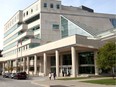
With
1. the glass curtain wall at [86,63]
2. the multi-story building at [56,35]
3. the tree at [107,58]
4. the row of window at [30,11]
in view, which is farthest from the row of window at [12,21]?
the tree at [107,58]

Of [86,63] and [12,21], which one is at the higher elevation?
[12,21]

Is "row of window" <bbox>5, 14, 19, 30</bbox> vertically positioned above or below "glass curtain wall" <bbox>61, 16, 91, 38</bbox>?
above

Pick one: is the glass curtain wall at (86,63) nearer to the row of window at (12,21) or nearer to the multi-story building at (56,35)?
the multi-story building at (56,35)

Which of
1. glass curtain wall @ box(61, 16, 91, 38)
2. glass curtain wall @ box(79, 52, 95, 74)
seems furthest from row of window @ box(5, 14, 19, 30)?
glass curtain wall @ box(79, 52, 95, 74)

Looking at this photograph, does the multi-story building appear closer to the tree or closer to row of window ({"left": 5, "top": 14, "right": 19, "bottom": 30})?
row of window ({"left": 5, "top": 14, "right": 19, "bottom": 30})

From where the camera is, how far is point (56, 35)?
77438mm

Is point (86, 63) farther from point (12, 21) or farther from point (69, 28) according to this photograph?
point (12, 21)

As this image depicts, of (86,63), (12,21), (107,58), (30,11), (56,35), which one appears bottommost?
(86,63)

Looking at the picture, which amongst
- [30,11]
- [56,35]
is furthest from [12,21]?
[56,35]

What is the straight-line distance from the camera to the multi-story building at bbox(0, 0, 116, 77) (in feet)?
179

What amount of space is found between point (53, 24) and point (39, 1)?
27.2 ft

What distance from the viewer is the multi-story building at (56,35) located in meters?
54.5

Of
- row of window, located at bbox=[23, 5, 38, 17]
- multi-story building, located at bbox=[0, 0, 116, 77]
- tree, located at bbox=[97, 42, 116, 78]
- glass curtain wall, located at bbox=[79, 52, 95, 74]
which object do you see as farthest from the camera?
row of window, located at bbox=[23, 5, 38, 17]

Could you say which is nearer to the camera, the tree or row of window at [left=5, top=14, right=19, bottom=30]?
the tree
